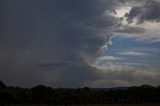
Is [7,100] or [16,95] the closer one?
[7,100]

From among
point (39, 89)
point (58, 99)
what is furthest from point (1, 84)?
point (58, 99)

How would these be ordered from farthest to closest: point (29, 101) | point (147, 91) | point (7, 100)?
point (147, 91) → point (29, 101) → point (7, 100)

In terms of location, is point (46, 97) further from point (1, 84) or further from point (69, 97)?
point (1, 84)

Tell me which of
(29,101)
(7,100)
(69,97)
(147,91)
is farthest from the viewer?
(147,91)

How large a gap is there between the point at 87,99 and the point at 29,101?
16527 mm

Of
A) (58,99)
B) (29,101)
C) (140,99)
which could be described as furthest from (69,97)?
(140,99)

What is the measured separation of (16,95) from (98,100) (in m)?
23.2

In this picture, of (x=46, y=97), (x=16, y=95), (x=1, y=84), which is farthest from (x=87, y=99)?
(x=1, y=84)

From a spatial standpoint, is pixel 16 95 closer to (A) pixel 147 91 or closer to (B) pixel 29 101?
(B) pixel 29 101

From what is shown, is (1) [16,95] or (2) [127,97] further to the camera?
(2) [127,97]

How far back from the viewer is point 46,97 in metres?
106

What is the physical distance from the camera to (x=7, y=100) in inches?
3460

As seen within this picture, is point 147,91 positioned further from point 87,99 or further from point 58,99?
point 58,99

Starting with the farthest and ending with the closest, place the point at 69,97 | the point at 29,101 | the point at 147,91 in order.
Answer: the point at 147,91 → the point at 69,97 → the point at 29,101
